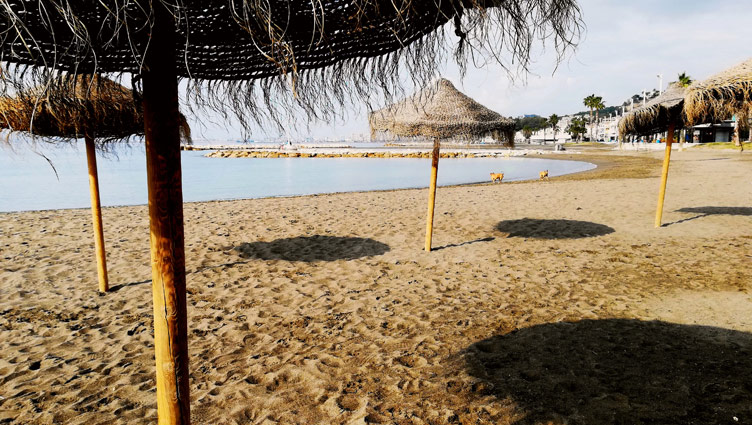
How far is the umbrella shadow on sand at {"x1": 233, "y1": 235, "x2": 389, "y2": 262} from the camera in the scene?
22.0 ft

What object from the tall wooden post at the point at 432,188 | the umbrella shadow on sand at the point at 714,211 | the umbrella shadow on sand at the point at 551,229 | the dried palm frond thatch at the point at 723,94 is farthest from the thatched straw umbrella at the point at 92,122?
the umbrella shadow on sand at the point at 714,211

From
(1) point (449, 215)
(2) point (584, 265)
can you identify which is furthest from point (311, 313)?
(1) point (449, 215)

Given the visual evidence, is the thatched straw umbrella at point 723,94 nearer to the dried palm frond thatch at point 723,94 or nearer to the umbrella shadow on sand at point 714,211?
the dried palm frond thatch at point 723,94

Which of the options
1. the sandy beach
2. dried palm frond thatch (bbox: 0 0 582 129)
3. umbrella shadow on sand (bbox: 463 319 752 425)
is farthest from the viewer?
the sandy beach

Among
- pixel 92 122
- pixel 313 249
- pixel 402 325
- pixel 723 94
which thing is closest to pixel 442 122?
pixel 313 249

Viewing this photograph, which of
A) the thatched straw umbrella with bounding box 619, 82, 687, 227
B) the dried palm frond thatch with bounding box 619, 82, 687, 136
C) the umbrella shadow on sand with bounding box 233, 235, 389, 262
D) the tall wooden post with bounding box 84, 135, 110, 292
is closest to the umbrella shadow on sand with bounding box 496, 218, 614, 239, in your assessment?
the thatched straw umbrella with bounding box 619, 82, 687, 227

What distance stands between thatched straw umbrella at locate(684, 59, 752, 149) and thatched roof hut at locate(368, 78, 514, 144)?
2.65 m

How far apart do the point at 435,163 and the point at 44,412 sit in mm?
5567

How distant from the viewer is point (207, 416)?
2828 millimetres

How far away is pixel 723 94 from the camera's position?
5.80 meters

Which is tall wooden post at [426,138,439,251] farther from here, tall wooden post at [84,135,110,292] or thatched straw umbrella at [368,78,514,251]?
tall wooden post at [84,135,110,292]

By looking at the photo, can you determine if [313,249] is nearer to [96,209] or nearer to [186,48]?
[96,209]

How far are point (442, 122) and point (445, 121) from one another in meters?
0.07

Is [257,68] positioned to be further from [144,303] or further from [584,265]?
[584,265]
